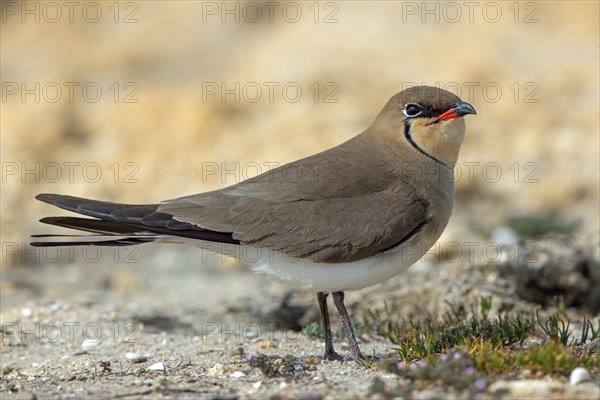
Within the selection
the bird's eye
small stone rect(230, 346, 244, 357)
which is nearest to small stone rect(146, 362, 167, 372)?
small stone rect(230, 346, 244, 357)

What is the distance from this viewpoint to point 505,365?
197 inches

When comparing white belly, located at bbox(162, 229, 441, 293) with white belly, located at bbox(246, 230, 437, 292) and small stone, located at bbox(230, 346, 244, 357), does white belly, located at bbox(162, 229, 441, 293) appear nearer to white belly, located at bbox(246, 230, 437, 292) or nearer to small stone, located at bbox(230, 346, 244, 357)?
white belly, located at bbox(246, 230, 437, 292)

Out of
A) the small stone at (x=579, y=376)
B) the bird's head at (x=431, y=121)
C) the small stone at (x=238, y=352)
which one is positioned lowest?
the small stone at (x=238, y=352)

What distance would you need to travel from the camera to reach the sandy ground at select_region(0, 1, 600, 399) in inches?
259

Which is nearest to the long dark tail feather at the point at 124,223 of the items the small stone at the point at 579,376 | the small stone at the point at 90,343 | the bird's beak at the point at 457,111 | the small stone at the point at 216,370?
the small stone at the point at 216,370

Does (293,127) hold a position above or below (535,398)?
above

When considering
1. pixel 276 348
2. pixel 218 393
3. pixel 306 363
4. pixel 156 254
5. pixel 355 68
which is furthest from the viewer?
pixel 355 68

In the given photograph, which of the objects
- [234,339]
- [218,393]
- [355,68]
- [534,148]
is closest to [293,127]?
[355,68]

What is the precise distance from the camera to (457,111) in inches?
248

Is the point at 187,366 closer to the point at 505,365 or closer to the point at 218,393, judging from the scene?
the point at 218,393

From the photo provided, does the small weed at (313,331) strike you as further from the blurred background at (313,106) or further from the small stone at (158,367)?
the blurred background at (313,106)

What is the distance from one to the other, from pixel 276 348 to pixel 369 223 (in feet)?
4.29

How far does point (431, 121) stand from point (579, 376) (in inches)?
87.8

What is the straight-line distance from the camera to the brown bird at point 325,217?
5.86 meters
